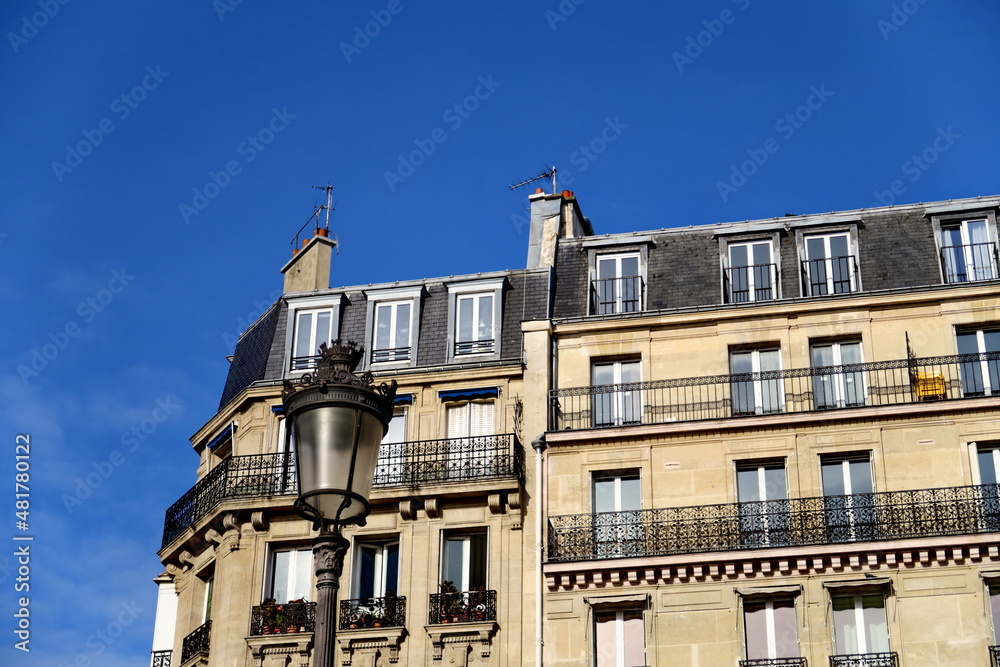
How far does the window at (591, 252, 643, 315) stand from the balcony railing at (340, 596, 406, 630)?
23.0ft

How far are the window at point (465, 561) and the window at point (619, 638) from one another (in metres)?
2.29

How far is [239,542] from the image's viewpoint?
1194 inches

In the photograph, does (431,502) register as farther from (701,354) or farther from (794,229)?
(794,229)

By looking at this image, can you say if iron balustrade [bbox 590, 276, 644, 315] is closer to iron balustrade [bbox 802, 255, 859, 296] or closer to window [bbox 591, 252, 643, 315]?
window [bbox 591, 252, 643, 315]

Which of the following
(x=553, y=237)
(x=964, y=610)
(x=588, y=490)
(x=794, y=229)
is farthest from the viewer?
(x=553, y=237)

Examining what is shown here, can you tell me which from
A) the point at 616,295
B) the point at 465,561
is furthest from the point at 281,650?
the point at 616,295

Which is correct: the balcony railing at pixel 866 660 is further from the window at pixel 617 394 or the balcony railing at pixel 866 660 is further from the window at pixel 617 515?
the window at pixel 617 394

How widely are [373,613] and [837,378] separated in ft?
31.4

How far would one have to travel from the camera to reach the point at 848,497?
28.2 meters

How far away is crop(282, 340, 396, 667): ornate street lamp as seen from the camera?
1182cm

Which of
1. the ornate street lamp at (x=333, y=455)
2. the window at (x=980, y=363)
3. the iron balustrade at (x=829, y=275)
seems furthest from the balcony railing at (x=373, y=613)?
the ornate street lamp at (x=333, y=455)

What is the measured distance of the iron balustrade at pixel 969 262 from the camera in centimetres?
→ 3017

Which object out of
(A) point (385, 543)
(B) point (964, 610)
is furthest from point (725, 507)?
(A) point (385, 543)

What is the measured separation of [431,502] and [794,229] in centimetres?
892
